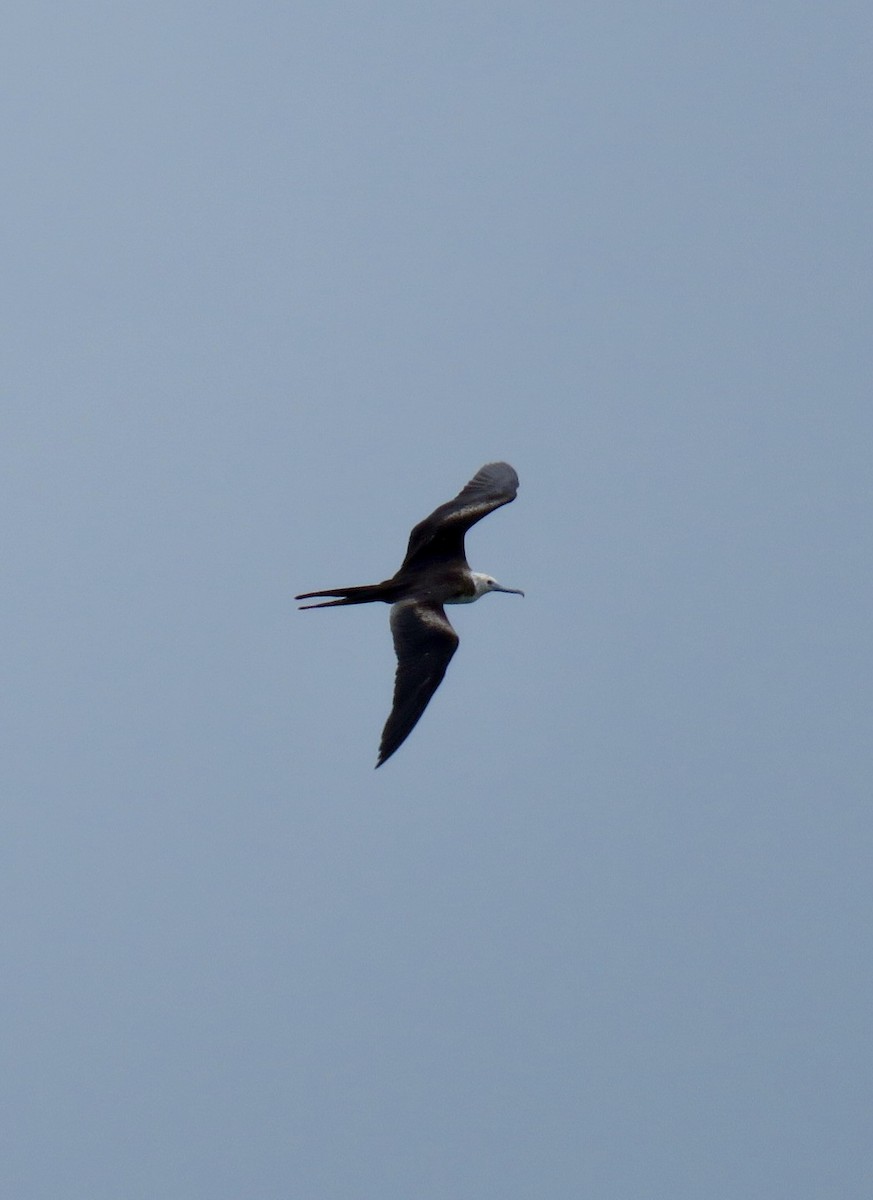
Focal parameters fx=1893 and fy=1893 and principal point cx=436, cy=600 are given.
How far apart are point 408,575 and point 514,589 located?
1438 mm

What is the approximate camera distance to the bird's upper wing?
750 inches

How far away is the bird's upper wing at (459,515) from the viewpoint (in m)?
19.1

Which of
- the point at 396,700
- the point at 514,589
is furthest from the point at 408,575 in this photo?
the point at 396,700

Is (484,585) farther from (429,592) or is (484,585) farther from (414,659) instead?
(414,659)

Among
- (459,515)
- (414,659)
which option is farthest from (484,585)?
(414,659)

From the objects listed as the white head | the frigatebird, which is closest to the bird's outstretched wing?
the frigatebird

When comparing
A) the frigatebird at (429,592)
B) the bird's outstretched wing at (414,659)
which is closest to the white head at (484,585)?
the frigatebird at (429,592)

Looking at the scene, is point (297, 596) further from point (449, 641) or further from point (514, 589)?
point (514, 589)

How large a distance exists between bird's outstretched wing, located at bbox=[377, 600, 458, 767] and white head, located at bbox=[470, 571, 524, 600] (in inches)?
54.0

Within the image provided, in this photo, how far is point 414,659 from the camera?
16.6 m

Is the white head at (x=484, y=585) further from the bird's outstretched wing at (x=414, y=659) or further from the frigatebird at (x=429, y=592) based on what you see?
the bird's outstretched wing at (x=414, y=659)

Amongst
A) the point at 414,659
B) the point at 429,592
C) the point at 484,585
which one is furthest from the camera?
the point at 484,585

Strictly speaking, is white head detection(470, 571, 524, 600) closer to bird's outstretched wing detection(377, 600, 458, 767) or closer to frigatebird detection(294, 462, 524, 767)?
frigatebird detection(294, 462, 524, 767)

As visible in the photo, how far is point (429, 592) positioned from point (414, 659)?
1561 mm
